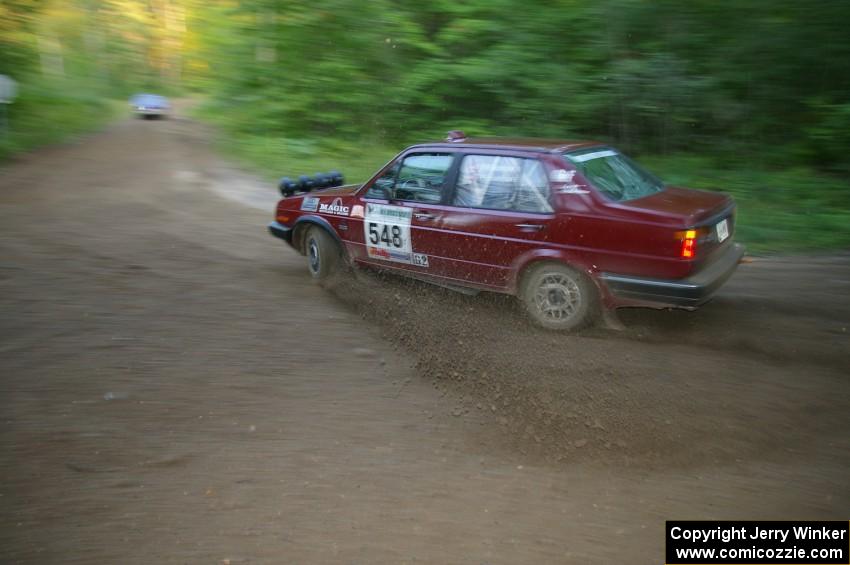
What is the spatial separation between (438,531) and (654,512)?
1.07m

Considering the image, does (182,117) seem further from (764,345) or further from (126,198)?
(764,345)

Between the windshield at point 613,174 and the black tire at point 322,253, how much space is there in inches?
106

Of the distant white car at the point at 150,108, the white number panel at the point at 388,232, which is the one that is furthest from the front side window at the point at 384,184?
the distant white car at the point at 150,108

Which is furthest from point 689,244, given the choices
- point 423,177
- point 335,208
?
point 335,208

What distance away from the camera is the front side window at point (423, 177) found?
6180 mm

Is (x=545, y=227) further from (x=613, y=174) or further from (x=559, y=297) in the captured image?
(x=613, y=174)

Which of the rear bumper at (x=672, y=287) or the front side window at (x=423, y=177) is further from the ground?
the front side window at (x=423, y=177)

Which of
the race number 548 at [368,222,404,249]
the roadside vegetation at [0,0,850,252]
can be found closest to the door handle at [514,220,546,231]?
the race number 548 at [368,222,404,249]

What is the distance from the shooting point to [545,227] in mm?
5531

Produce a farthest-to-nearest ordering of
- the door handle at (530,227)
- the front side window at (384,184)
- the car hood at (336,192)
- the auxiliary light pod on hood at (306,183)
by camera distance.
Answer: the auxiliary light pod on hood at (306,183) → the car hood at (336,192) → the front side window at (384,184) → the door handle at (530,227)

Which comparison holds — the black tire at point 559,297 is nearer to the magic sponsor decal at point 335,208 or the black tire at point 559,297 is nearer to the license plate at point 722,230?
the license plate at point 722,230

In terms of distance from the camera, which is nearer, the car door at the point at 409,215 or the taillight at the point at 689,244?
the taillight at the point at 689,244

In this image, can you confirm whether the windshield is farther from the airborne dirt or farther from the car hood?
the car hood

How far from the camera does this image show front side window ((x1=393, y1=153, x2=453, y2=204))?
6180 mm
